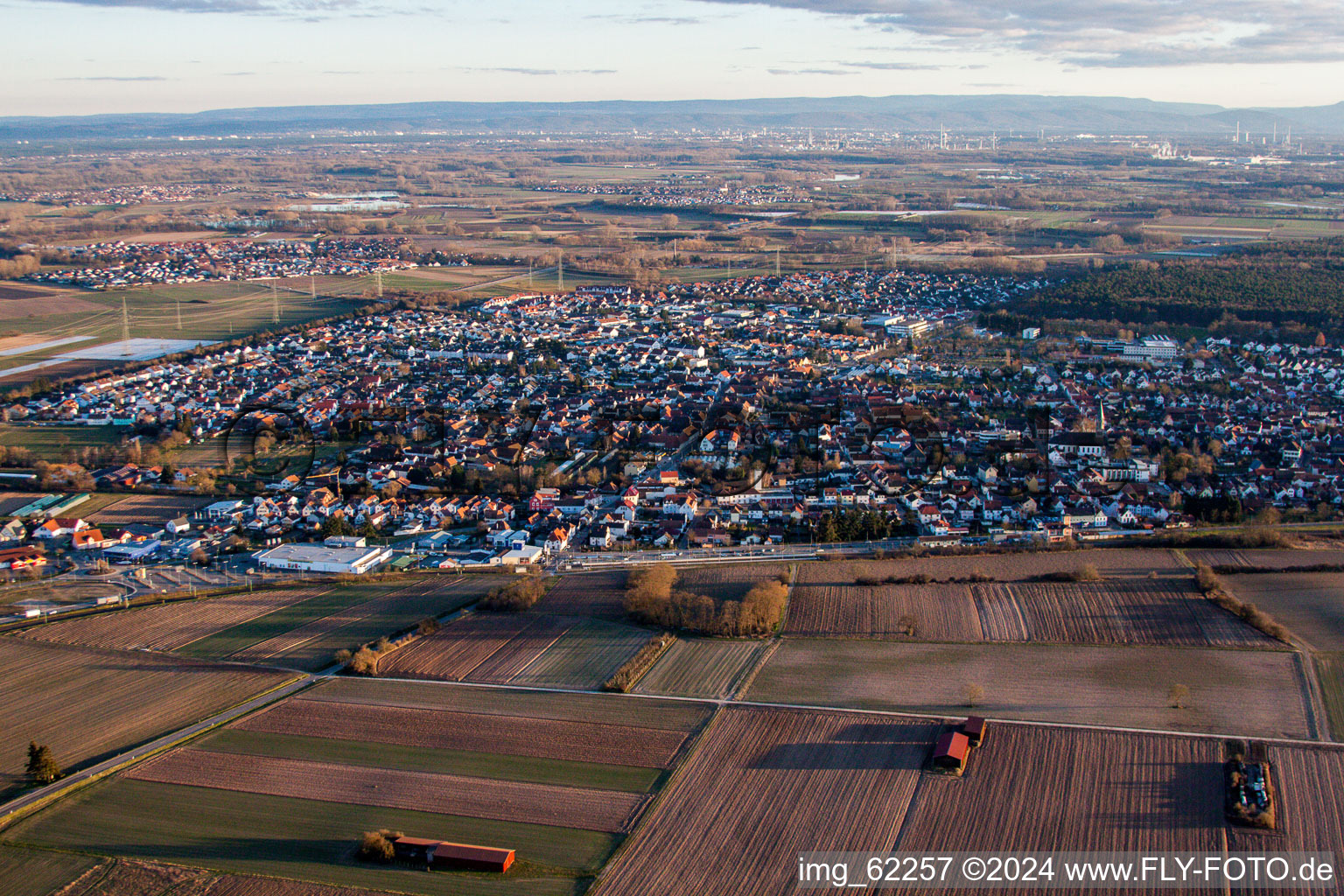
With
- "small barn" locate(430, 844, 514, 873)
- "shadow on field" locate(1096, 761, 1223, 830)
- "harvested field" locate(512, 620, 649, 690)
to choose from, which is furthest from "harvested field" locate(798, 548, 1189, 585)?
A: "small barn" locate(430, 844, 514, 873)

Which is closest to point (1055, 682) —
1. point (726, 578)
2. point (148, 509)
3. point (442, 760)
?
point (726, 578)

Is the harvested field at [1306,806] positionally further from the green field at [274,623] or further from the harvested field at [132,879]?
the green field at [274,623]

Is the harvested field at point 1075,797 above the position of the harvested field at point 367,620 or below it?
above

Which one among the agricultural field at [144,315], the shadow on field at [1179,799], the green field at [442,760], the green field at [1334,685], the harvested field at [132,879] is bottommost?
the harvested field at [132,879]

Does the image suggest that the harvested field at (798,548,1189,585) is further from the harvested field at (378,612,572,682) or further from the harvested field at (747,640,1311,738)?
the harvested field at (378,612,572,682)

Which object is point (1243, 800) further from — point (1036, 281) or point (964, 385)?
Result: point (1036, 281)

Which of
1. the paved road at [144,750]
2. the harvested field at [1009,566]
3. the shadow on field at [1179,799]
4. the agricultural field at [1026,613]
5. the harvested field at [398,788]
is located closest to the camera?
the shadow on field at [1179,799]

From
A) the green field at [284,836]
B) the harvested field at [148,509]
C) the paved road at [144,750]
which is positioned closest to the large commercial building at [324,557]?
the harvested field at [148,509]
